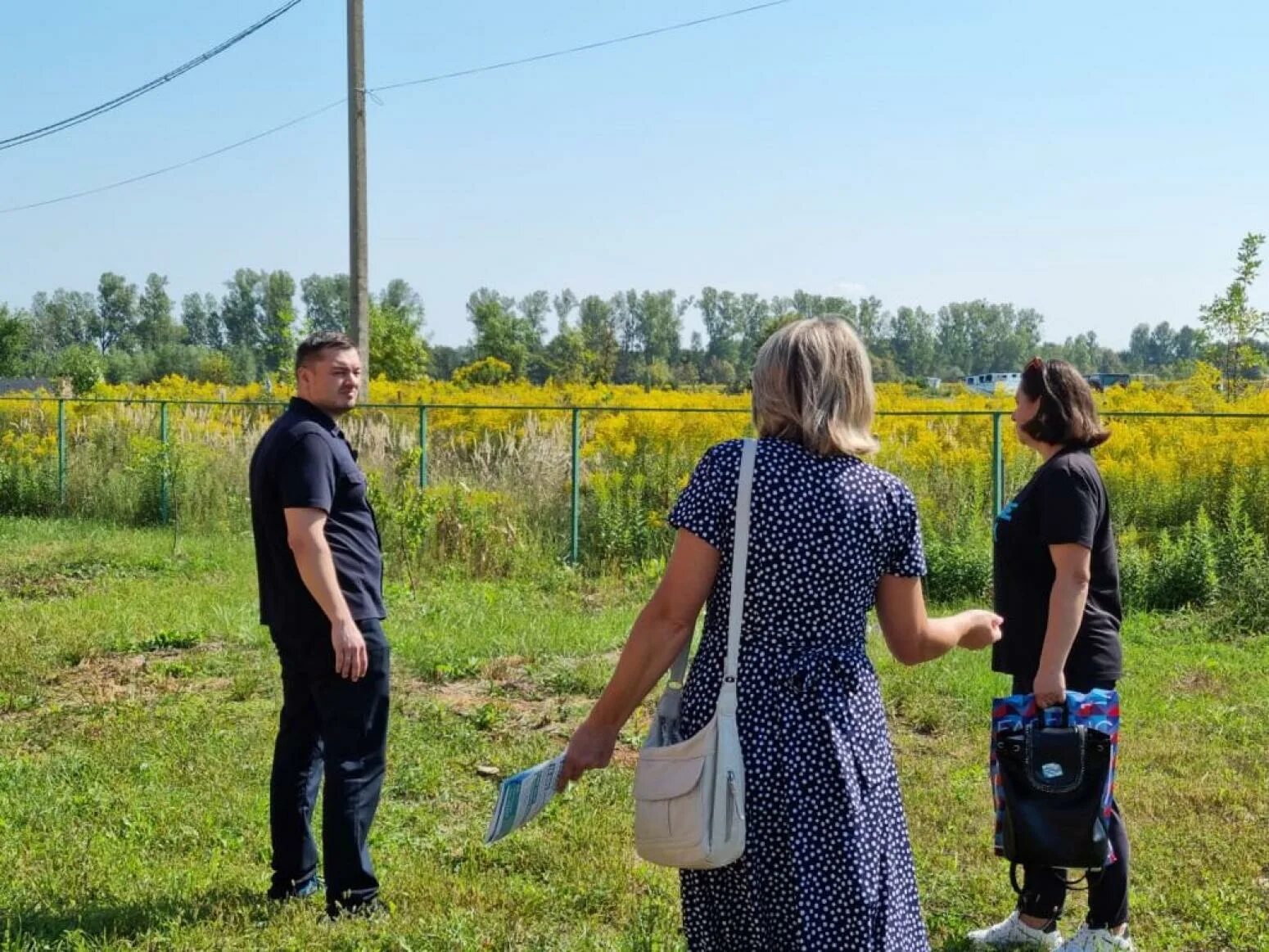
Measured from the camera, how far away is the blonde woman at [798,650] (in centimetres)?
270

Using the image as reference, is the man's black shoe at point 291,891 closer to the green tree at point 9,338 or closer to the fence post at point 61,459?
the fence post at point 61,459

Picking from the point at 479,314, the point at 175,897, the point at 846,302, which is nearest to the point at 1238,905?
the point at 175,897

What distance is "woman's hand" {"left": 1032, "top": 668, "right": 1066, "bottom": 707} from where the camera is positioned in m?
3.86

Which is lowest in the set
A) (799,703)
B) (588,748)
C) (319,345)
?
(588,748)

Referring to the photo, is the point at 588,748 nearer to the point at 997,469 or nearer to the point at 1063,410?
the point at 1063,410

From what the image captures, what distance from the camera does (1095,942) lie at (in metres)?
4.15

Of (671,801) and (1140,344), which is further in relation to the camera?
(1140,344)

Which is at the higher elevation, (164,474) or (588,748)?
(588,748)

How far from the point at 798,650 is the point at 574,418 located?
10.4 m

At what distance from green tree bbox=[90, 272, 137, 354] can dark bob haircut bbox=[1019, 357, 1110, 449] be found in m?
138

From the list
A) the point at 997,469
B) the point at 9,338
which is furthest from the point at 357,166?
the point at 9,338

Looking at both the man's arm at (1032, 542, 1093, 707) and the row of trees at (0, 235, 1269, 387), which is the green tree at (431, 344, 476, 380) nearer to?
the row of trees at (0, 235, 1269, 387)

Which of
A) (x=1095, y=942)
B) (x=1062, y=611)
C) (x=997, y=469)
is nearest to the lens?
(x=1062, y=611)

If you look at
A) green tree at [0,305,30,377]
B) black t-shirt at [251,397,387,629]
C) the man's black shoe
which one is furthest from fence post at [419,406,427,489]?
green tree at [0,305,30,377]
